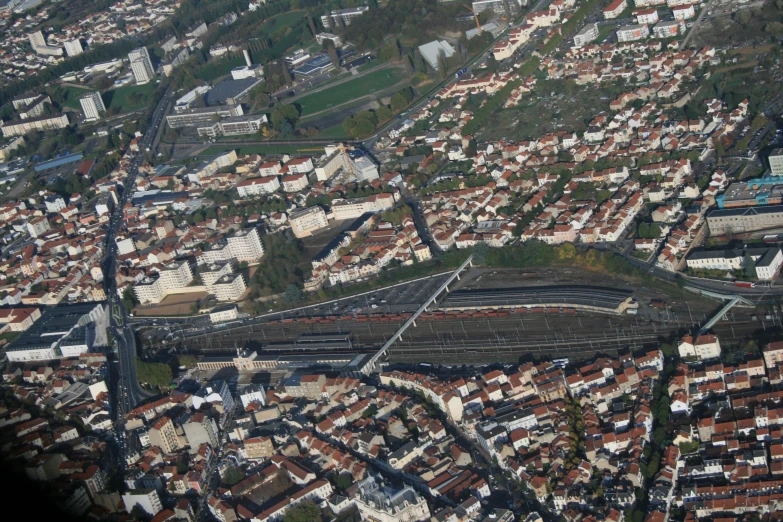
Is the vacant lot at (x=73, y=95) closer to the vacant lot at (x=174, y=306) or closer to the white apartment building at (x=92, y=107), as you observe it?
the white apartment building at (x=92, y=107)

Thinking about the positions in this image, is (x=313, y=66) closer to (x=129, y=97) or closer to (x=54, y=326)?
(x=129, y=97)

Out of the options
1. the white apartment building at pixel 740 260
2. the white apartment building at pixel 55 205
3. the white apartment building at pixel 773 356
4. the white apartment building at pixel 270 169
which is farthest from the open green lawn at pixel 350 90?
the white apartment building at pixel 773 356

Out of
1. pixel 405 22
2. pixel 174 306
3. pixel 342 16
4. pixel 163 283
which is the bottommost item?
pixel 174 306

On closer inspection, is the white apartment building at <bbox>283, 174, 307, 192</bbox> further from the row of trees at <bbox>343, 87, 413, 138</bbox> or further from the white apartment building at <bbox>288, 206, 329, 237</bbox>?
the row of trees at <bbox>343, 87, 413, 138</bbox>

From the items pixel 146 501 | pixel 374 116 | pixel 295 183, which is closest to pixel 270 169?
pixel 295 183

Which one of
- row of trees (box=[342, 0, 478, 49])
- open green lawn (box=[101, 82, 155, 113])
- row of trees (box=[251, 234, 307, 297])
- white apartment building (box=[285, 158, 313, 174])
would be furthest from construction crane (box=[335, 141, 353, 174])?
open green lawn (box=[101, 82, 155, 113])

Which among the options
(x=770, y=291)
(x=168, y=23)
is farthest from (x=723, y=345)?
(x=168, y=23)
